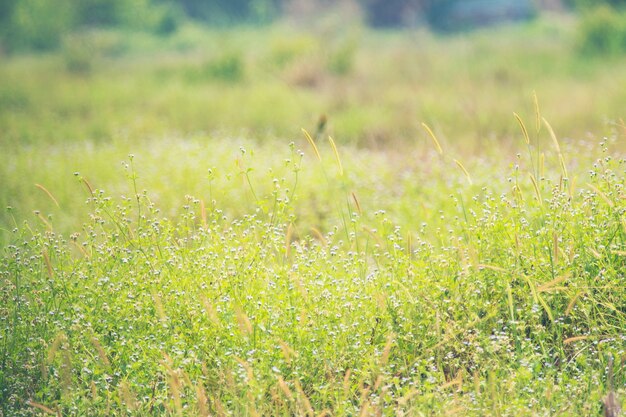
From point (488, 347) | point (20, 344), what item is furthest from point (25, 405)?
point (488, 347)

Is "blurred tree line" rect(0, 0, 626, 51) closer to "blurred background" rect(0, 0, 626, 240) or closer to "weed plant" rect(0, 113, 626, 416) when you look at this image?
"blurred background" rect(0, 0, 626, 240)

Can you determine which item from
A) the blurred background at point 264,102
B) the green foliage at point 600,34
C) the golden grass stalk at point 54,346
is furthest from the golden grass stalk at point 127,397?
the green foliage at point 600,34

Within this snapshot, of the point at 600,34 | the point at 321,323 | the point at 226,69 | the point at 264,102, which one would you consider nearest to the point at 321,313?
the point at 321,323

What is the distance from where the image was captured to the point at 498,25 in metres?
29.0

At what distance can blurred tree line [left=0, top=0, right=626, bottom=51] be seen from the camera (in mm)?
23609

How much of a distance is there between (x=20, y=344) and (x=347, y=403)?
159 cm

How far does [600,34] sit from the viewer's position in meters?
17.7

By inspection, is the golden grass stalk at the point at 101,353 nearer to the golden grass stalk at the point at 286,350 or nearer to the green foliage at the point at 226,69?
the golden grass stalk at the point at 286,350

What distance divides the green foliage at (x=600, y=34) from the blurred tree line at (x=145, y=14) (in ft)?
12.4

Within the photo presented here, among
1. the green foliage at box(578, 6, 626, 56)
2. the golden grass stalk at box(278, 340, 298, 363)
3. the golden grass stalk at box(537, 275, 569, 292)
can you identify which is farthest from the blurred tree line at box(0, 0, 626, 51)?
the golden grass stalk at box(278, 340, 298, 363)

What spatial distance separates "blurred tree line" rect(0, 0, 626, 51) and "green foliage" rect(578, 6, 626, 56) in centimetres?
379

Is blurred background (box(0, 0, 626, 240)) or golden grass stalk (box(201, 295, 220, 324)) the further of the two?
blurred background (box(0, 0, 626, 240))

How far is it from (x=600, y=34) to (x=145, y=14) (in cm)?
1664

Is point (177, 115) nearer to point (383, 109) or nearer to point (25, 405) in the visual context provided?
point (383, 109)
